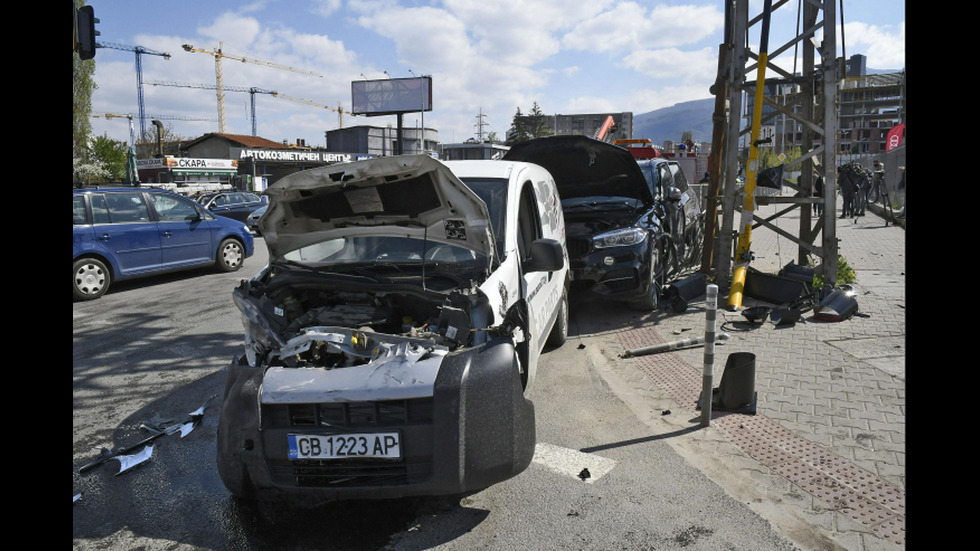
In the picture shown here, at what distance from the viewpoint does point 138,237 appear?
34.1 ft

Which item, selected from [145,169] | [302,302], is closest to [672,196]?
[302,302]

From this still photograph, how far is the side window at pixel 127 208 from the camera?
10195mm

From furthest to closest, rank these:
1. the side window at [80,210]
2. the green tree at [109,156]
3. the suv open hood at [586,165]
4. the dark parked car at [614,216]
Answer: the green tree at [109,156], the side window at [80,210], the suv open hood at [586,165], the dark parked car at [614,216]

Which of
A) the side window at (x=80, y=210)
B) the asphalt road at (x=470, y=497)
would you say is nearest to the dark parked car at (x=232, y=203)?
the side window at (x=80, y=210)

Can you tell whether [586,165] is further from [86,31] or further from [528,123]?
[528,123]

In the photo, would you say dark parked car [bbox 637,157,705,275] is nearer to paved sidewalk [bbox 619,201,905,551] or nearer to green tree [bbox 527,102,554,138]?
paved sidewalk [bbox 619,201,905,551]

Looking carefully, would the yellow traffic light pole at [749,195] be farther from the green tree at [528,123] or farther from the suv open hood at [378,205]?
the green tree at [528,123]

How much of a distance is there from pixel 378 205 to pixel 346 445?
1778 millimetres

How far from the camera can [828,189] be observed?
788cm

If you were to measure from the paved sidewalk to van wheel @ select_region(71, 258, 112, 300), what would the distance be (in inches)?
325

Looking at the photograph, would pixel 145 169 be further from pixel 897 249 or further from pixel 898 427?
pixel 898 427

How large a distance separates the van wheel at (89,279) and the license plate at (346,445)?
845 cm
